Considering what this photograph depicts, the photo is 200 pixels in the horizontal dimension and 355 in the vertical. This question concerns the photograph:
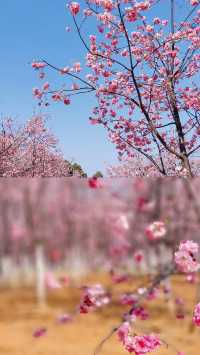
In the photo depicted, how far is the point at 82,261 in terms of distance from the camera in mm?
1243

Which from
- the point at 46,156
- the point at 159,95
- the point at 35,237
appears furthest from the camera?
the point at 46,156

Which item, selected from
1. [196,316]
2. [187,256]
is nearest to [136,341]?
[196,316]

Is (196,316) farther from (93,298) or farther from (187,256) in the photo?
(93,298)

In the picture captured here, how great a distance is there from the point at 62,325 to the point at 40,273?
164mm

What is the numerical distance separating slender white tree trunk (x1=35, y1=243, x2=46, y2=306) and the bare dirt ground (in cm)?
2

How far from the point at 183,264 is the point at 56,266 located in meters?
0.37

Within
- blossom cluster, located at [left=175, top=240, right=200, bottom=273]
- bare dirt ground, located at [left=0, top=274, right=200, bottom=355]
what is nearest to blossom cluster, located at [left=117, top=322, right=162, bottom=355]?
bare dirt ground, located at [left=0, top=274, right=200, bottom=355]

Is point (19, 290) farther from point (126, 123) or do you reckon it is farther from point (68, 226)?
point (126, 123)

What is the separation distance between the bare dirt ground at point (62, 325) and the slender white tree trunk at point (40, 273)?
0.06ft

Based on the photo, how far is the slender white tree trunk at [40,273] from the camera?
47.9 inches

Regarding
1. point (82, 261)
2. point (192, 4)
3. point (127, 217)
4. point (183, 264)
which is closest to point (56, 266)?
point (82, 261)

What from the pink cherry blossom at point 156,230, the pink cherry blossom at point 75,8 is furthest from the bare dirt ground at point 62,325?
the pink cherry blossom at point 75,8

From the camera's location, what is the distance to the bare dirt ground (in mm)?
1245

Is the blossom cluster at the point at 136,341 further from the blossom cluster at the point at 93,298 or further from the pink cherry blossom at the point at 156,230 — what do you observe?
the pink cherry blossom at the point at 156,230
